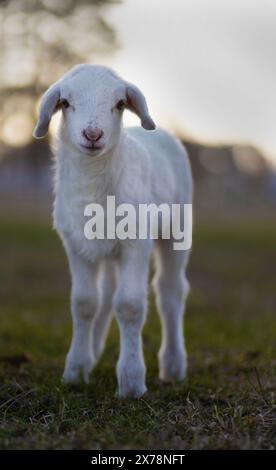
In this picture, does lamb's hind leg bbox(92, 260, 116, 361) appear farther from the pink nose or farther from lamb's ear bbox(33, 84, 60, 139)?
the pink nose

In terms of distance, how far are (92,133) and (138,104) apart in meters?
0.56

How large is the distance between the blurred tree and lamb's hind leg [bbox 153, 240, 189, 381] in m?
19.3

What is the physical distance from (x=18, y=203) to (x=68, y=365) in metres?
24.2

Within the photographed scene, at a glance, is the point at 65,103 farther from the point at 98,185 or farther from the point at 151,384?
the point at 151,384

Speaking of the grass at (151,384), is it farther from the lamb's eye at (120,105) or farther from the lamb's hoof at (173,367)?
the lamb's eye at (120,105)

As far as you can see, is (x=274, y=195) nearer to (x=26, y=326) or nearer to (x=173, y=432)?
(x=26, y=326)

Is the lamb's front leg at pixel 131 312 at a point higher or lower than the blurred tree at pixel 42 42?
lower

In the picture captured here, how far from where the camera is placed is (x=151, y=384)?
5406 millimetres

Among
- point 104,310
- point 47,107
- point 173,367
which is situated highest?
point 47,107

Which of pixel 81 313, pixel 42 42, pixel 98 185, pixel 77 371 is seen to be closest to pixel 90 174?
pixel 98 185

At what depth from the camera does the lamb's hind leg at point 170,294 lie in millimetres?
5887

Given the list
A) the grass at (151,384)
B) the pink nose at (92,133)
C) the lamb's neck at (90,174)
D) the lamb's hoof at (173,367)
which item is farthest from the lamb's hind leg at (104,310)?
the pink nose at (92,133)

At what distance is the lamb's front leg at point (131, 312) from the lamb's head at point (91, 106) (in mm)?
808
